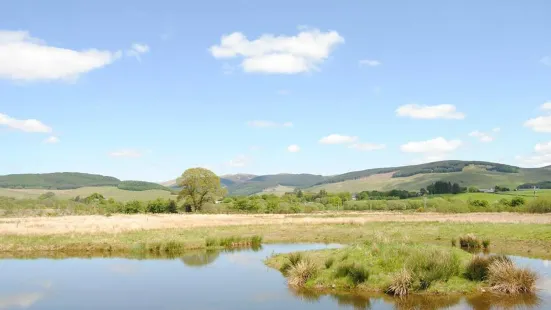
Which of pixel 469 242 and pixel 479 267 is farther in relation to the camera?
pixel 469 242

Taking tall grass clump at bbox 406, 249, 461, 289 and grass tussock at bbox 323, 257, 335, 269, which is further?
grass tussock at bbox 323, 257, 335, 269

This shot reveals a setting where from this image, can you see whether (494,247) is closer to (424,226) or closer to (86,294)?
(424,226)

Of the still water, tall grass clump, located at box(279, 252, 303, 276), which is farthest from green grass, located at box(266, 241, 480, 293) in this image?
tall grass clump, located at box(279, 252, 303, 276)

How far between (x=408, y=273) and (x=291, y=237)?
25.9 metres

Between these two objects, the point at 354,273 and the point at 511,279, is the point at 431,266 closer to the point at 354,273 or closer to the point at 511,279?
the point at 511,279

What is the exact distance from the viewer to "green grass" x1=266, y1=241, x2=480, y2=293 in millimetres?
19750

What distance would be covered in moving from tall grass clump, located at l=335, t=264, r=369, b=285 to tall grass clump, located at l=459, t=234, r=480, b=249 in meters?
16.6

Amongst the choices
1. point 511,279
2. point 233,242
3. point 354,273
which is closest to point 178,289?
point 354,273

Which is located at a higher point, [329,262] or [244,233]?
[329,262]

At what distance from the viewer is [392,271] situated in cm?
2117

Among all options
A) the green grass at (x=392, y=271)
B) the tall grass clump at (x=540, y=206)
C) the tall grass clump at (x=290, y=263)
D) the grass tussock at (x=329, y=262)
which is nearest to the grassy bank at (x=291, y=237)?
the tall grass clump at (x=290, y=263)

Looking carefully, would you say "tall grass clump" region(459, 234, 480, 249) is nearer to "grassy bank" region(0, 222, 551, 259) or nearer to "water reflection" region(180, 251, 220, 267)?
"grassy bank" region(0, 222, 551, 259)

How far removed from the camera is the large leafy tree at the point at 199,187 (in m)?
88.5

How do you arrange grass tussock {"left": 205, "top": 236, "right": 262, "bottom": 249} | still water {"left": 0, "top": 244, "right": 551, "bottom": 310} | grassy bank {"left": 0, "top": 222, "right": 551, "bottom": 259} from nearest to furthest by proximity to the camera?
still water {"left": 0, "top": 244, "right": 551, "bottom": 310} → grassy bank {"left": 0, "top": 222, "right": 551, "bottom": 259} → grass tussock {"left": 205, "top": 236, "right": 262, "bottom": 249}
